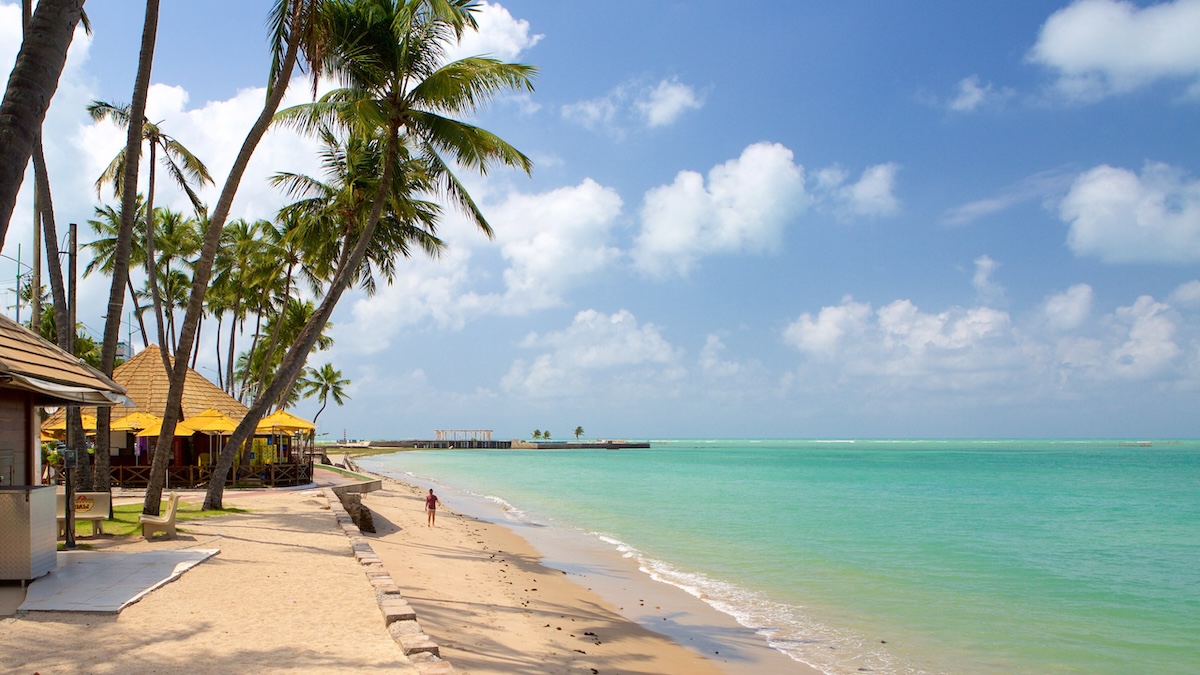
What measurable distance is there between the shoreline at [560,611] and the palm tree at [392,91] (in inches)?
180

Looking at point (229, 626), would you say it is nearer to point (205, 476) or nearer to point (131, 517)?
point (131, 517)

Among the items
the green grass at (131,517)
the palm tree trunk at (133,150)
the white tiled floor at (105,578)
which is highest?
the palm tree trunk at (133,150)

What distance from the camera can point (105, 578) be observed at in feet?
23.8

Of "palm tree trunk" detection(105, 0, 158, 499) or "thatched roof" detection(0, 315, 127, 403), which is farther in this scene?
"palm tree trunk" detection(105, 0, 158, 499)

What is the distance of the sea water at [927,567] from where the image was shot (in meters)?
9.31

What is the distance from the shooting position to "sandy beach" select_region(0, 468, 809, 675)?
504 cm

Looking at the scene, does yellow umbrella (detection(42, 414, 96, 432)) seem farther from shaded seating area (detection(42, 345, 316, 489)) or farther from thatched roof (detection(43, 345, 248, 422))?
thatched roof (detection(43, 345, 248, 422))

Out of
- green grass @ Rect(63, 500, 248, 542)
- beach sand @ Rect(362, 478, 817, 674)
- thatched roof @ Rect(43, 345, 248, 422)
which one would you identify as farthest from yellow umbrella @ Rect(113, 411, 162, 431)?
beach sand @ Rect(362, 478, 817, 674)

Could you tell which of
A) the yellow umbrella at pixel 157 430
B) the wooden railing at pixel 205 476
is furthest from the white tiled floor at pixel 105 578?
the wooden railing at pixel 205 476

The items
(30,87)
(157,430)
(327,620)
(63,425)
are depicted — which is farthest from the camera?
(63,425)

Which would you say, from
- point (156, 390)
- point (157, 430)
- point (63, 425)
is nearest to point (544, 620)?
point (157, 430)

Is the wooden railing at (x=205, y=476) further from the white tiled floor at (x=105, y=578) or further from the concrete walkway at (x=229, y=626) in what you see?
the white tiled floor at (x=105, y=578)

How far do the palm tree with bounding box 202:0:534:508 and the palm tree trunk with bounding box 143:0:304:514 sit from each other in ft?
1.66

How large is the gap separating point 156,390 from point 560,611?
1595 cm
